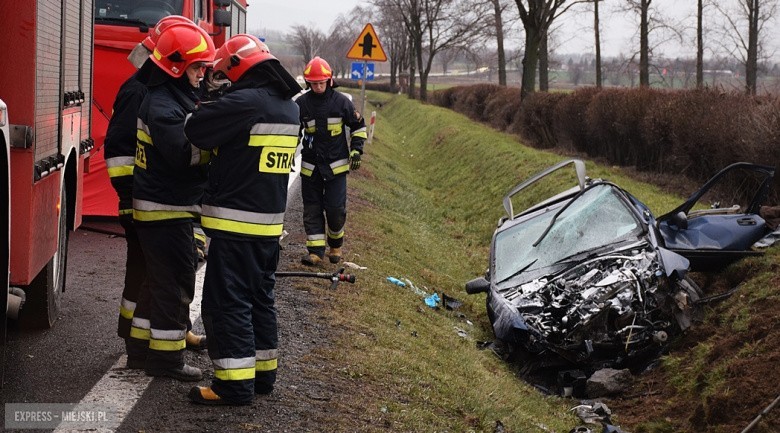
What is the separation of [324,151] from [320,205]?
0.57 meters

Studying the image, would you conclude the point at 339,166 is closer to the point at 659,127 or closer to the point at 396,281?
the point at 396,281

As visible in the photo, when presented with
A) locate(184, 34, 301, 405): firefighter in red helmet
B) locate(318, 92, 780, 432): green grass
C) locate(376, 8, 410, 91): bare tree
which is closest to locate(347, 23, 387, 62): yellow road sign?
locate(318, 92, 780, 432): green grass

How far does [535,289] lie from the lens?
816 centimetres

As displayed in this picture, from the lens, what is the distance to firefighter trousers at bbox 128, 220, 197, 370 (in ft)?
17.6

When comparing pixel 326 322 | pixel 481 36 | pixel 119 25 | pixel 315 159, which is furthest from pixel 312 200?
pixel 481 36

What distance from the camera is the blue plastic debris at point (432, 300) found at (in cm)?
993

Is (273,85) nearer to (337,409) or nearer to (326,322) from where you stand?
(337,409)

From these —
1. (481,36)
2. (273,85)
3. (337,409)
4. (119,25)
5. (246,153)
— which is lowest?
(337,409)

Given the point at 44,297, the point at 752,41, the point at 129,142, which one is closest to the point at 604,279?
the point at 129,142

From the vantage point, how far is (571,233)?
8789 mm

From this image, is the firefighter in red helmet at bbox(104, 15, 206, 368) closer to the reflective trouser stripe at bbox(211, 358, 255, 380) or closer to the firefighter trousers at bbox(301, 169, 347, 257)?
the reflective trouser stripe at bbox(211, 358, 255, 380)

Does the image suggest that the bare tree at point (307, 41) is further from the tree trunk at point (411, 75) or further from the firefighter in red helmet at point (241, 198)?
the firefighter in red helmet at point (241, 198)

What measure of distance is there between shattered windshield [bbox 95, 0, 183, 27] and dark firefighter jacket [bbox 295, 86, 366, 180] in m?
2.45

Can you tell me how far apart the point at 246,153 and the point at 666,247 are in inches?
179
